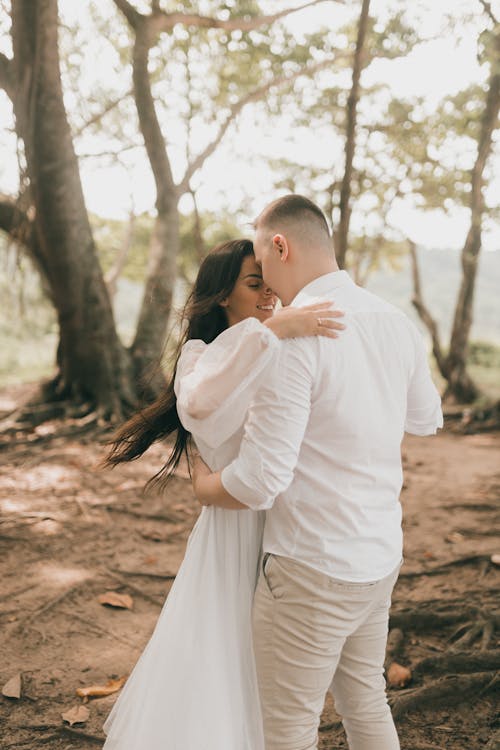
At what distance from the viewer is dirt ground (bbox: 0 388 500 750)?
2.92m

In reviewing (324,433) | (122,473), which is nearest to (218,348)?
(324,433)

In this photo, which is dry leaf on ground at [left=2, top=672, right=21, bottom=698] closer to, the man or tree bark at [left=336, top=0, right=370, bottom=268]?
the man

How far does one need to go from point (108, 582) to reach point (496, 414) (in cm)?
767

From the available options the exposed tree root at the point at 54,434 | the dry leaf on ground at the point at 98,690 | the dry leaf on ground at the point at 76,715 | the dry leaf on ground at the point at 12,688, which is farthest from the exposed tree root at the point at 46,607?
the exposed tree root at the point at 54,434

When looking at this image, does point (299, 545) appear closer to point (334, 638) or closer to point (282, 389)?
point (334, 638)

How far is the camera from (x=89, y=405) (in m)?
8.29

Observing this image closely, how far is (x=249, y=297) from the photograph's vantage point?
2.45 m

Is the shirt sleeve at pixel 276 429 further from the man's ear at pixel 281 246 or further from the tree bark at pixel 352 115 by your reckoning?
the tree bark at pixel 352 115

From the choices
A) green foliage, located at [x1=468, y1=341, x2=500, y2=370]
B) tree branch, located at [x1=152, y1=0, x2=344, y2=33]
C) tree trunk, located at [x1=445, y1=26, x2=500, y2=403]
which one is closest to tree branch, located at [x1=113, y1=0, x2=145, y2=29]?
tree branch, located at [x1=152, y1=0, x2=344, y2=33]

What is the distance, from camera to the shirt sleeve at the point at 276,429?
5.42ft

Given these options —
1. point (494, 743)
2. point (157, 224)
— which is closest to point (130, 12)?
point (157, 224)

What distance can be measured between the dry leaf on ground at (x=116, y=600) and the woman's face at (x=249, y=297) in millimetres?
2279

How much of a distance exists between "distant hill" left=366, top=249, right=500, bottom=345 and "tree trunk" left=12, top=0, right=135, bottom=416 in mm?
38809

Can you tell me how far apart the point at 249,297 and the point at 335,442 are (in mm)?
852
